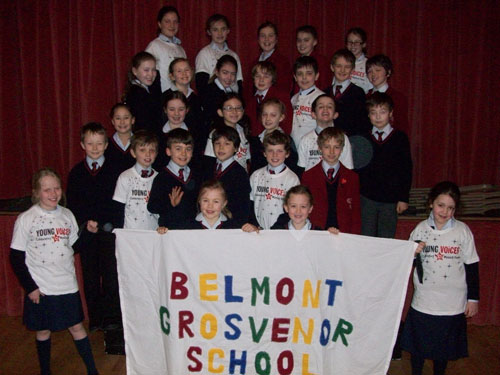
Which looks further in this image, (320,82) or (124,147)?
(320,82)

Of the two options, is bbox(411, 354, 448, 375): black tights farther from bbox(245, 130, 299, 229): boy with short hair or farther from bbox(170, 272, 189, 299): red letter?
bbox(170, 272, 189, 299): red letter

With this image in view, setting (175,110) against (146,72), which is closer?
(175,110)

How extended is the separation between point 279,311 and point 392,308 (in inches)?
25.4

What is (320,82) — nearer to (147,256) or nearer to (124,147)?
(124,147)

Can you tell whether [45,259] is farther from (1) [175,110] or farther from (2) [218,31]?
(2) [218,31]

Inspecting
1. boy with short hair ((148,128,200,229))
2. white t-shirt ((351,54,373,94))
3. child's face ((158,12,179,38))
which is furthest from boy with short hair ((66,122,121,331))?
white t-shirt ((351,54,373,94))

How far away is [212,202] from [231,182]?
0.39 meters

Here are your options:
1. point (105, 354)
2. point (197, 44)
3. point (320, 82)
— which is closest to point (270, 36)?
point (320, 82)

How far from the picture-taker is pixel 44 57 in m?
5.11

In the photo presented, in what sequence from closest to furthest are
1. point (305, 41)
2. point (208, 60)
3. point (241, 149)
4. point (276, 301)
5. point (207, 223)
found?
1. point (276, 301)
2. point (207, 223)
3. point (241, 149)
4. point (305, 41)
5. point (208, 60)

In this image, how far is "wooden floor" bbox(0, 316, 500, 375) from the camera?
Result: 3.21 m

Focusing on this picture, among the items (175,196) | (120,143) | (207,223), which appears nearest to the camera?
(207,223)

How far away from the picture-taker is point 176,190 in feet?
10.2

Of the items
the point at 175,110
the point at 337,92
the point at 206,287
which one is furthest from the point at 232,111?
the point at 206,287
